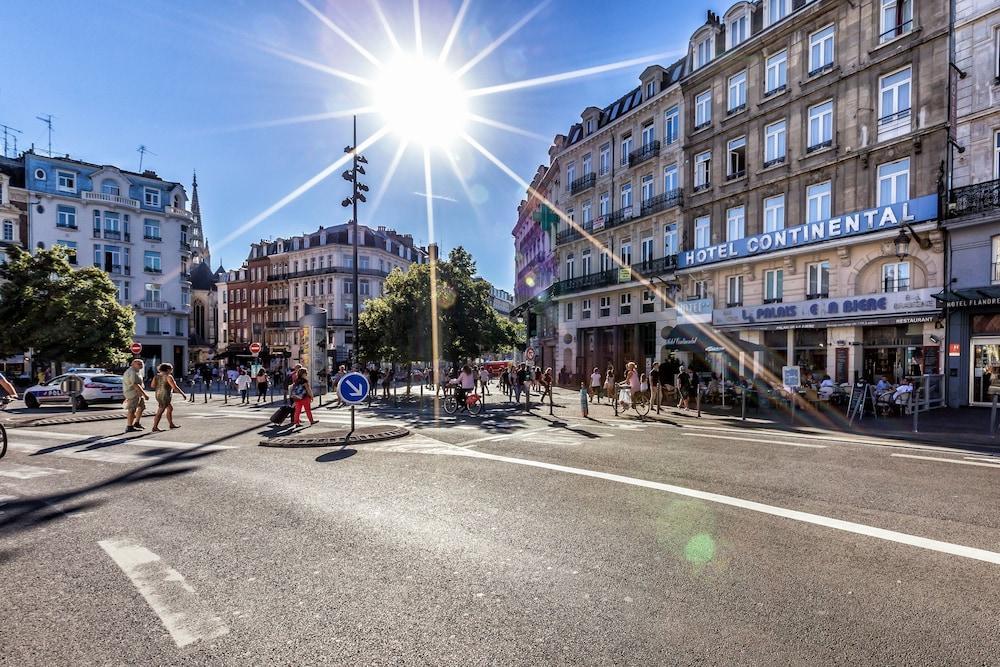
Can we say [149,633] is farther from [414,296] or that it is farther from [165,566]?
[414,296]

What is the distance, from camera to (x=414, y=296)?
25125 mm

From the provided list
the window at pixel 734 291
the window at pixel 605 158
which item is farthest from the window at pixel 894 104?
the window at pixel 605 158

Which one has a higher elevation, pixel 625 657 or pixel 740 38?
pixel 740 38

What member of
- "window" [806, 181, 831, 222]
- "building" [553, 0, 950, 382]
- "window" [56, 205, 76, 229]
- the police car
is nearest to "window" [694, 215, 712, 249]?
"building" [553, 0, 950, 382]

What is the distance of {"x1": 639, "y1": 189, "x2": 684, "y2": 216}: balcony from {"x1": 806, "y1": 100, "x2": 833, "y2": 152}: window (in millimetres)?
6845

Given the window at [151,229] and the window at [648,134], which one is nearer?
the window at [648,134]

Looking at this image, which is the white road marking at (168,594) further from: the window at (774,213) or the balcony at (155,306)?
the balcony at (155,306)

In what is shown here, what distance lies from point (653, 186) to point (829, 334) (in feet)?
43.7

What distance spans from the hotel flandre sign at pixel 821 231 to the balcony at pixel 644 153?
22.4ft

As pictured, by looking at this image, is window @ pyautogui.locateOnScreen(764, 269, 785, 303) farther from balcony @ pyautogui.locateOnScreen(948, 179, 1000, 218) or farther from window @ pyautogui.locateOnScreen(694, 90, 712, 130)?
window @ pyautogui.locateOnScreen(694, 90, 712, 130)

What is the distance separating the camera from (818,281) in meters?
21.5

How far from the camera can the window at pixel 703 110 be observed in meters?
26.7

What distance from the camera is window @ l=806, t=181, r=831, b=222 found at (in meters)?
21.4

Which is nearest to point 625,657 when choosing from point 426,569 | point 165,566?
point 426,569
